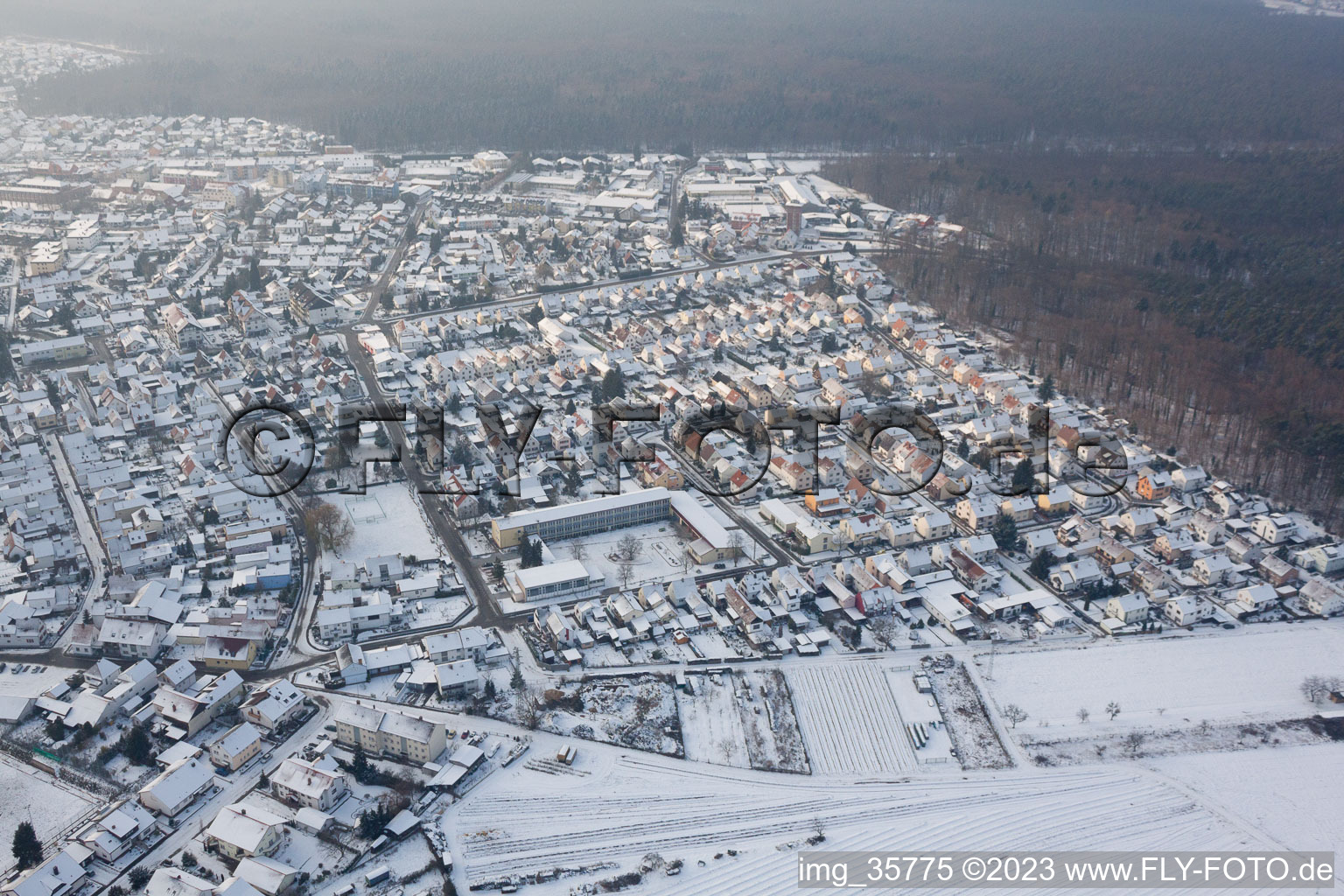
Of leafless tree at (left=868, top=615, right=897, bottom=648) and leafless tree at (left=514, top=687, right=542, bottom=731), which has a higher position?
leafless tree at (left=868, top=615, right=897, bottom=648)

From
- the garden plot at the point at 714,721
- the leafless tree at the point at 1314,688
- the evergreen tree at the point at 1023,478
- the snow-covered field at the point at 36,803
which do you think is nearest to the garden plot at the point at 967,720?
the garden plot at the point at 714,721

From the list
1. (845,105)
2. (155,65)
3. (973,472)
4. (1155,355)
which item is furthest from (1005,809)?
(155,65)

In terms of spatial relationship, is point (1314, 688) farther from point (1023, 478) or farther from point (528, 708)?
point (528, 708)

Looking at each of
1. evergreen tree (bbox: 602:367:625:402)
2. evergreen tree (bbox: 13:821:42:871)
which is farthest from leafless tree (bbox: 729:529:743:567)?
evergreen tree (bbox: 13:821:42:871)

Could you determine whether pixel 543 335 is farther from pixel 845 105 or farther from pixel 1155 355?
pixel 845 105

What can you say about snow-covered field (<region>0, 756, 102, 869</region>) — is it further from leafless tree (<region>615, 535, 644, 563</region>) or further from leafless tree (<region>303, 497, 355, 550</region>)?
leafless tree (<region>615, 535, 644, 563</region>)

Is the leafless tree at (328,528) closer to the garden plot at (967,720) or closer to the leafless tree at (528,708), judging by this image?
the leafless tree at (528,708)
